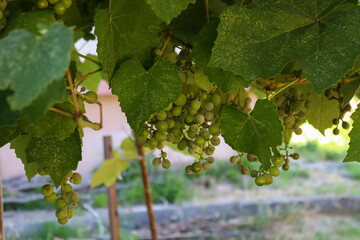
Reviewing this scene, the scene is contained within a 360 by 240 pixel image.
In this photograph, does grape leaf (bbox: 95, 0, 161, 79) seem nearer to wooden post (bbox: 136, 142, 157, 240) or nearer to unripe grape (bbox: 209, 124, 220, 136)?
unripe grape (bbox: 209, 124, 220, 136)

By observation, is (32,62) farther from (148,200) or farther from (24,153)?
(148,200)

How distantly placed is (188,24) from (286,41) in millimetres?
93

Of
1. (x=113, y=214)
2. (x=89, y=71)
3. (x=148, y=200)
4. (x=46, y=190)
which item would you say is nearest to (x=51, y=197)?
(x=46, y=190)

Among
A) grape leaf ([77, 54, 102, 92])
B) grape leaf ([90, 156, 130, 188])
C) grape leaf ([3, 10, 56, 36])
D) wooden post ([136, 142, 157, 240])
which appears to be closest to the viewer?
grape leaf ([3, 10, 56, 36])

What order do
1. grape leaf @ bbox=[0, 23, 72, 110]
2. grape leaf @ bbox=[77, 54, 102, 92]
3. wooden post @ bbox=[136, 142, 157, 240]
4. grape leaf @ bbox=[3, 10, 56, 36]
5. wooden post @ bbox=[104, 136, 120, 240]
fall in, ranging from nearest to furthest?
grape leaf @ bbox=[0, 23, 72, 110], grape leaf @ bbox=[3, 10, 56, 36], grape leaf @ bbox=[77, 54, 102, 92], wooden post @ bbox=[136, 142, 157, 240], wooden post @ bbox=[104, 136, 120, 240]

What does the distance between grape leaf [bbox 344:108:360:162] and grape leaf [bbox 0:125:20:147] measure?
0.26 metres

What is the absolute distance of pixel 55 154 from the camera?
13.7 inches

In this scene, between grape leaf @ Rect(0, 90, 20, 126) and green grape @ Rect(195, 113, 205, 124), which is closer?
grape leaf @ Rect(0, 90, 20, 126)

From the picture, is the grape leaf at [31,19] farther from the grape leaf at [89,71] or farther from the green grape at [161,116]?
the grape leaf at [89,71]

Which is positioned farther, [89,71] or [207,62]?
[89,71]

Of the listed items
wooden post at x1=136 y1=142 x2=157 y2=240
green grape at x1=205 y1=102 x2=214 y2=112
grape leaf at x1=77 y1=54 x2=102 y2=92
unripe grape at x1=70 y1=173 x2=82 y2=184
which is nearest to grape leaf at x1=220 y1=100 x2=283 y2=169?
green grape at x1=205 y1=102 x2=214 y2=112

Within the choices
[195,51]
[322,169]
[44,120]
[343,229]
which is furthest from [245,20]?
[322,169]

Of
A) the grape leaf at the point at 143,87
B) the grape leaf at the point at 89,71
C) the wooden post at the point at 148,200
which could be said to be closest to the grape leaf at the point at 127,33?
the grape leaf at the point at 143,87

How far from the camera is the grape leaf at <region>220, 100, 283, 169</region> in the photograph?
0.36 m
